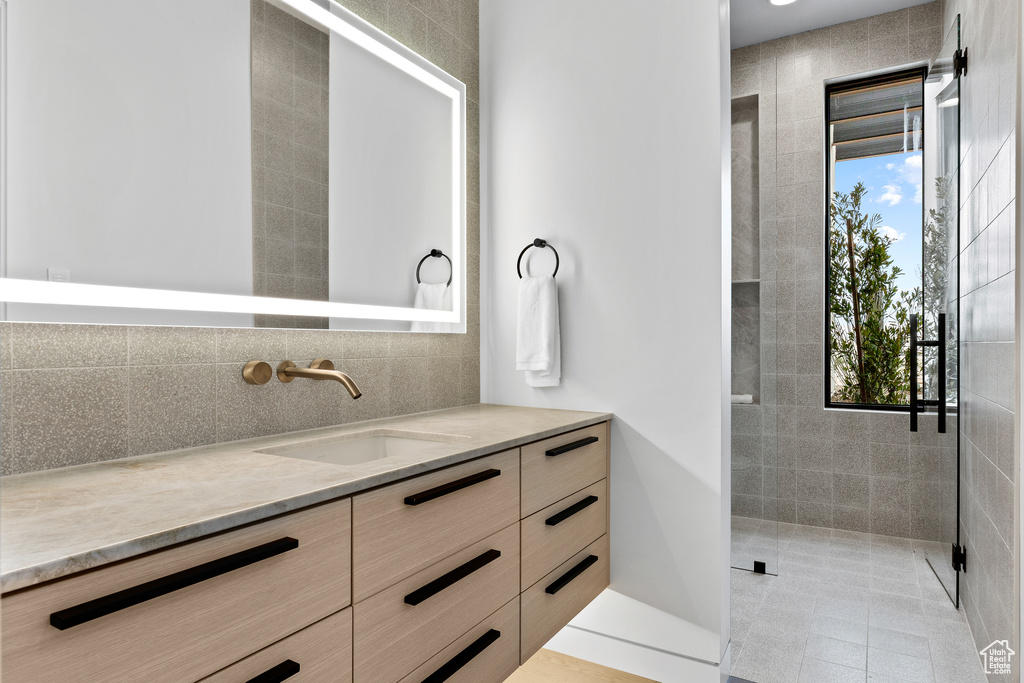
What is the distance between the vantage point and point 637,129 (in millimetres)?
2055

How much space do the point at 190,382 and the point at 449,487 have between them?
0.65 m

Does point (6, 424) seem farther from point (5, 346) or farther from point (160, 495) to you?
point (160, 495)

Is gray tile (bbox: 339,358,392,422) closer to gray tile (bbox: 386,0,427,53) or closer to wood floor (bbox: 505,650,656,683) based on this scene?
wood floor (bbox: 505,650,656,683)

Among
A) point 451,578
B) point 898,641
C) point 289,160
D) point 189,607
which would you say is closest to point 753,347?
point 898,641

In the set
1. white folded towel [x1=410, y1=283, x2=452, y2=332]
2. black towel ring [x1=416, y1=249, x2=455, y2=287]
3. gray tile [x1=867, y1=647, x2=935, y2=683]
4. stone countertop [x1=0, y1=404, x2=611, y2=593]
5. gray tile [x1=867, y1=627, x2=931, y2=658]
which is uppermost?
black towel ring [x1=416, y1=249, x2=455, y2=287]

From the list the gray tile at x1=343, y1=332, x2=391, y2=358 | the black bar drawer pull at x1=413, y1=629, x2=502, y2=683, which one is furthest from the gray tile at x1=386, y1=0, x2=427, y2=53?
the black bar drawer pull at x1=413, y1=629, x2=502, y2=683

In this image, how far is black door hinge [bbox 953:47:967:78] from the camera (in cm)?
234

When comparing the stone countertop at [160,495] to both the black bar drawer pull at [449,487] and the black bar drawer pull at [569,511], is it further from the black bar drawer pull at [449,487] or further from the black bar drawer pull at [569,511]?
the black bar drawer pull at [569,511]

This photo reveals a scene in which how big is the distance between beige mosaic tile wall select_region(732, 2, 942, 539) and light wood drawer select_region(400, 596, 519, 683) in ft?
7.39

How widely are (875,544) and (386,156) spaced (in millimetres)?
3084

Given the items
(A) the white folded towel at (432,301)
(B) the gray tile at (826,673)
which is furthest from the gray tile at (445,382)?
(B) the gray tile at (826,673)

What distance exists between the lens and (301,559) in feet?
3.08

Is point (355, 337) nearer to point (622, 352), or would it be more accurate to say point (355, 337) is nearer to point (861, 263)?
point (622, 352)

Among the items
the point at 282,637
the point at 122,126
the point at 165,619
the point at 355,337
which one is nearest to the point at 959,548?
the point at 355,337
